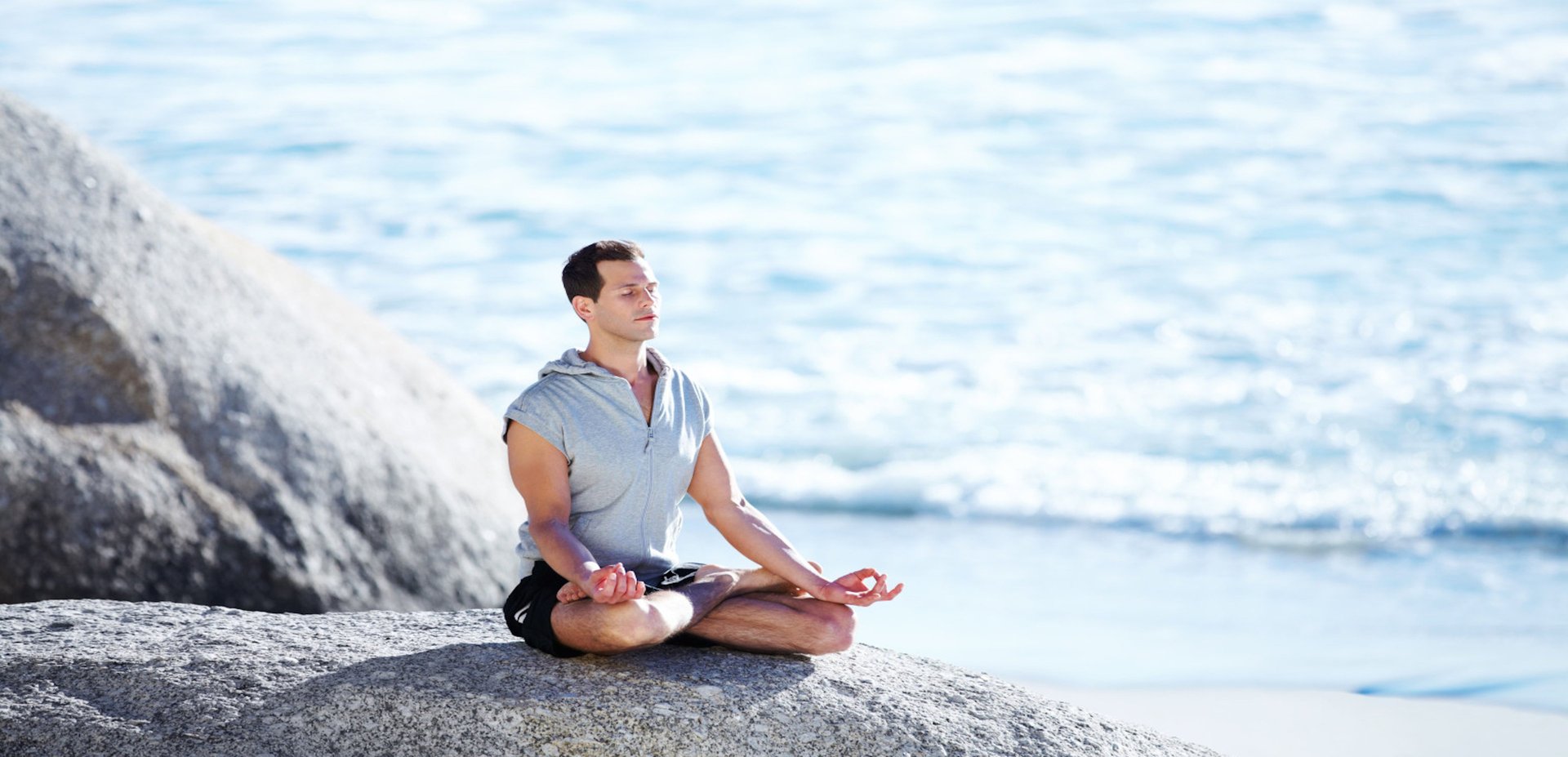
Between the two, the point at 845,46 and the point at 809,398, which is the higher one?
the point at 845,46

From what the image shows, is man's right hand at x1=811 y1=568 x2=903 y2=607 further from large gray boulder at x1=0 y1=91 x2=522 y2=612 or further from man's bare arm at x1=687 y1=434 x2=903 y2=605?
large gray boulder at x1=0 y1=91 x2=522 y2=612

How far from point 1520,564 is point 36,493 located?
6512 mm

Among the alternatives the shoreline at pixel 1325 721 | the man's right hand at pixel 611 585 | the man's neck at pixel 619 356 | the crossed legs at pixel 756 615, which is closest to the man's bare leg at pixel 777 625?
the crossed legs at pixel 756 615

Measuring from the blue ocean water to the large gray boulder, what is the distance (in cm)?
195

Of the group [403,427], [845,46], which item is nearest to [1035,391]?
[403,427]

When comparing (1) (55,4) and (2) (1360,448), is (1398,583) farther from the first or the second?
(1) (55,4)

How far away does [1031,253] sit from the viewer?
552 inches

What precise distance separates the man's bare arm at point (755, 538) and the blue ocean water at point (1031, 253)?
2.61 meters

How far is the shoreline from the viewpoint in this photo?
5.67m

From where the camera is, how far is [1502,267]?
13.0m

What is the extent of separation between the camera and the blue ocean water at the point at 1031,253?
8234 millimetres

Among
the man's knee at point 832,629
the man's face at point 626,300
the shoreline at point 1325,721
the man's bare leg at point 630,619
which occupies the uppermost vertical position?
the man's face at point 626,300

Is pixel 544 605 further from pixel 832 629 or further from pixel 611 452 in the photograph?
pixel 832 629

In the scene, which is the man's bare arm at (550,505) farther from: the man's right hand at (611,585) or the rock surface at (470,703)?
the rock surface at (470,703)
